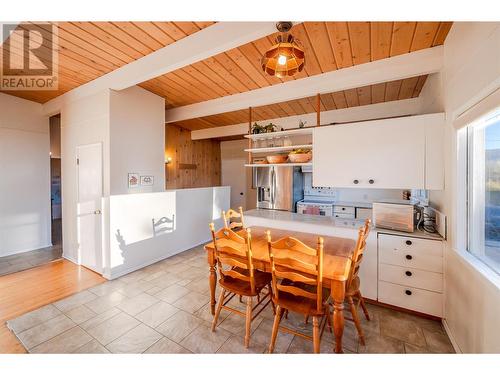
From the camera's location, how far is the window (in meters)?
1.43

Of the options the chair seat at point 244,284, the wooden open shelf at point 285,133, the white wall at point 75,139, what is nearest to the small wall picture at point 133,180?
the white wall at point 75,139

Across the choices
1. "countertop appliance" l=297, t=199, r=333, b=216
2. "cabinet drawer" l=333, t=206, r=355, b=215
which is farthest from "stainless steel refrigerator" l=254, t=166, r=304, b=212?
"cabinet drawer" l=333, t=206, r=355, b=215

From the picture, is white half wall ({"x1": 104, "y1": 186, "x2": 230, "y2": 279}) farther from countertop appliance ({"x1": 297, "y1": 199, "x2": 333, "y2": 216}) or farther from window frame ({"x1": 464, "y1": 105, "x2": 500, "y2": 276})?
window frame ({"x1": 464, "y1": 105, "x2": 500, "y2": 276})

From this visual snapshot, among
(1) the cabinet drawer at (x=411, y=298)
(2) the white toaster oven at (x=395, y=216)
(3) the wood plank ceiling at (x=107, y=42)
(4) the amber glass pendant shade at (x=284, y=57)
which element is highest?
(3) the wood plank ceiling at (x=107, y=42)

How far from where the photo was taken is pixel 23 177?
3.80 metres

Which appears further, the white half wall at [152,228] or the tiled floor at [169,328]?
the white half wall at [152,228]

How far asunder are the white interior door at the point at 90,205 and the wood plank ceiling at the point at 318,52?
134cm

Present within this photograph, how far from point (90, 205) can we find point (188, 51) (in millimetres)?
2622

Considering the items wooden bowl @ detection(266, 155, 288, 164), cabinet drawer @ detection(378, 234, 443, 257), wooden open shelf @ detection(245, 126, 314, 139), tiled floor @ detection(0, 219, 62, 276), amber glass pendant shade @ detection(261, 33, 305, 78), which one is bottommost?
tiled floor @ detection(0, 219, 62, 276)

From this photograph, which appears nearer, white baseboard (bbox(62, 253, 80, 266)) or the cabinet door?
the cabinet door

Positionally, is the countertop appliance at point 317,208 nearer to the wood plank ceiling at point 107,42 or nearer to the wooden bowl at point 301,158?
the wooden bowl at point 301,158

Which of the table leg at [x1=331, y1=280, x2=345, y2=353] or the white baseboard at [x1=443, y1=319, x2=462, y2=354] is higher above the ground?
the table leg at [x1=331, y1=280, x2=345, y2=353]

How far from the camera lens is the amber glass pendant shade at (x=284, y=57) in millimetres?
1558

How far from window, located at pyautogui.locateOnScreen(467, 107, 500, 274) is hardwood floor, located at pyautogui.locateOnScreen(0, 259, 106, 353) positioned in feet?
12.0
